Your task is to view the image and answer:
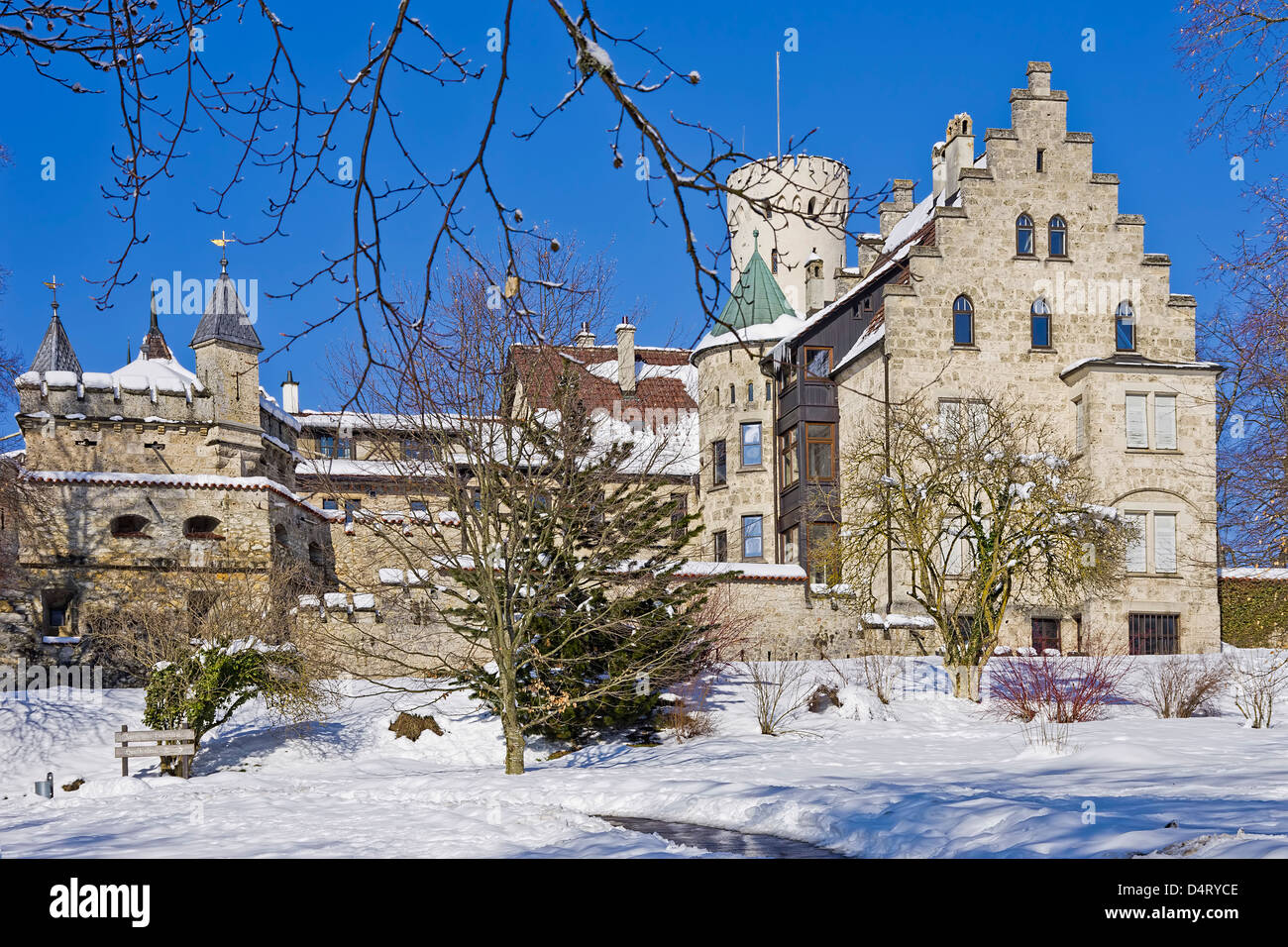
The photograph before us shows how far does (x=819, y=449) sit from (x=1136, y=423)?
9.60m

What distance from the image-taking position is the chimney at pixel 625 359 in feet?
170

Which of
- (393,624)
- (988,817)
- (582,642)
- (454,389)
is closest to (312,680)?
(393,624)

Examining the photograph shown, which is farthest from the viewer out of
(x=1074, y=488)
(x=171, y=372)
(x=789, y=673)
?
(x=171, y=372)

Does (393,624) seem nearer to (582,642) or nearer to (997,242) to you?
(582,642)

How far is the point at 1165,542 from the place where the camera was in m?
35.4

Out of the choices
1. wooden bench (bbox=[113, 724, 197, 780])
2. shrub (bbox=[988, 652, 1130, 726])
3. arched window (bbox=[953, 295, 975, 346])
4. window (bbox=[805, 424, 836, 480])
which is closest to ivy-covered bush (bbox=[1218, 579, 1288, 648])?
shrub (bbox=[988, 652, 1130, 726])

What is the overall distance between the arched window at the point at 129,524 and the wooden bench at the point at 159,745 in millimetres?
16516

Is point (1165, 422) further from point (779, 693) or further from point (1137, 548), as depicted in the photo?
point (779, 693)

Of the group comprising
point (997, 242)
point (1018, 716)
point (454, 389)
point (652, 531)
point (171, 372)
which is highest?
point (997, 242)

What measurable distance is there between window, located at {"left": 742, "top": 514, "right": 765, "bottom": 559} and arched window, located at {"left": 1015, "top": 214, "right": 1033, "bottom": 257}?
1217cm

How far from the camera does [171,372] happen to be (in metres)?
42.8

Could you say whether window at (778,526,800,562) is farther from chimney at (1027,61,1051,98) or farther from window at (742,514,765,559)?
chimney at (1027,61,1051,98)

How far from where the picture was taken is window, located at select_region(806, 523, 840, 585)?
33688 millimetres

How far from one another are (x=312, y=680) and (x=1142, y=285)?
26.2 m
